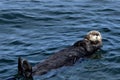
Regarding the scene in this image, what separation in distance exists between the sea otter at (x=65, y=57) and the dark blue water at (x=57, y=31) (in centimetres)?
16

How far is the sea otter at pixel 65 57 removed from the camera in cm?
883

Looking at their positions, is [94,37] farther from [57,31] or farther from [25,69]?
[25,69]

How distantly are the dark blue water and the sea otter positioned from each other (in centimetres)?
16

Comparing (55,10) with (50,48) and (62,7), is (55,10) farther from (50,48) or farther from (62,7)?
(50,48)

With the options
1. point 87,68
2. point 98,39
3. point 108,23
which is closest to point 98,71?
point 87,68

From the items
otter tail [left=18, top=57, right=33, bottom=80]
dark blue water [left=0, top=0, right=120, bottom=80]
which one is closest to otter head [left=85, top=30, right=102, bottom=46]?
dark blue water [left=0, top=0, right=120, bottom=80]

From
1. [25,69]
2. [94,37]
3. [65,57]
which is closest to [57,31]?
[94,37]

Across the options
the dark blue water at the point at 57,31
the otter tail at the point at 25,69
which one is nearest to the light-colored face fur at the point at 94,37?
the dark blue water at the point at 57,31

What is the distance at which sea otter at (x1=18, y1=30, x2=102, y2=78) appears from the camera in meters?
8.83

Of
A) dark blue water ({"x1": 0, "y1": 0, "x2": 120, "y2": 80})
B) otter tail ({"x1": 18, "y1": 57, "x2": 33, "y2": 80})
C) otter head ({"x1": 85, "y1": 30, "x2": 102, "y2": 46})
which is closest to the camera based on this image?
otter tail ({"x1": 18, "y1": 57, "x2": 33, "y2": 80})

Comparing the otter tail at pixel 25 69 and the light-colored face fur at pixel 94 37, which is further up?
the light-colored face fur at pixel 94 37

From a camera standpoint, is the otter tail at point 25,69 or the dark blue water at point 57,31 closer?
the otter tail at point 25,69

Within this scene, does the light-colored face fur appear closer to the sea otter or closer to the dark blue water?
the sea otter

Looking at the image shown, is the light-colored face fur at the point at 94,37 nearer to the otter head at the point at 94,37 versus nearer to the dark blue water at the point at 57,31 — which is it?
the otter head at the point at 94,37
